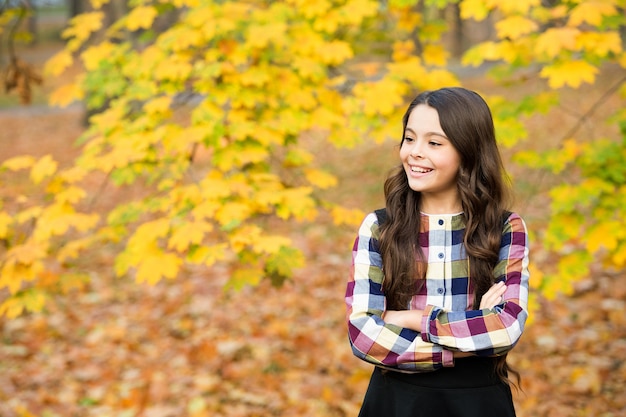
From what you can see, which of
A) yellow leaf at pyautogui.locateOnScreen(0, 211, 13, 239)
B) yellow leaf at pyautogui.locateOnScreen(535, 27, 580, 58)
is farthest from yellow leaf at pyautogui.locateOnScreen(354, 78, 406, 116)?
yellow leaf at pyautogui.locateOnScreen(0, 211, 13, 239)

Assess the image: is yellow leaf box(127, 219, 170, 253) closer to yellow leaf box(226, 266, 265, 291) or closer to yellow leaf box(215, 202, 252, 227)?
yellow leaf box(215, 202, 252, 227)

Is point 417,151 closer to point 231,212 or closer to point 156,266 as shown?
point 231,212

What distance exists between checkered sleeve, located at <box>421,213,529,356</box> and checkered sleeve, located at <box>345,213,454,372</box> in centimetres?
6

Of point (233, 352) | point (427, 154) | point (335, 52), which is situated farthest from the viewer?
point (233, 352)

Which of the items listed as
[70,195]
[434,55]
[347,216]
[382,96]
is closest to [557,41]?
[382,96]

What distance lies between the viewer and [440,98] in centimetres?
222

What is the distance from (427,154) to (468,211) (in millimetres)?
263

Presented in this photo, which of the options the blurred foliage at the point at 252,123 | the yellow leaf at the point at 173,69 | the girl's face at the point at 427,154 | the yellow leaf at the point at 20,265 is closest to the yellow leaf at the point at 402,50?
the blurred foliage at the point at 252,123

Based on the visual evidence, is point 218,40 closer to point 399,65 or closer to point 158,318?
point 399,65

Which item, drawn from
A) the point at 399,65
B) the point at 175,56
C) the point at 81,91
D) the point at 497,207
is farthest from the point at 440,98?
the point at 81,91

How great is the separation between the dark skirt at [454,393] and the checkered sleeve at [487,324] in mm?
128

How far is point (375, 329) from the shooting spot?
2211mm

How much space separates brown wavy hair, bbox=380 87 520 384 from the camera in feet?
7.27

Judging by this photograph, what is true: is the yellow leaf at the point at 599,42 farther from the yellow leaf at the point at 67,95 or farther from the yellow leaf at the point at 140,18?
the yellow leaf at the point at 67,95
